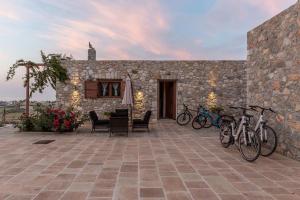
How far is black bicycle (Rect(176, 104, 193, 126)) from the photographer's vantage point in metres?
10.8

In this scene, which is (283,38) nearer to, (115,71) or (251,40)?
(251,40)

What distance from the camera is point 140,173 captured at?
3771 mm

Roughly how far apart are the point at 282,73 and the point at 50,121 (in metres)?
6.77

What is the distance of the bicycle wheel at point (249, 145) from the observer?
451cm

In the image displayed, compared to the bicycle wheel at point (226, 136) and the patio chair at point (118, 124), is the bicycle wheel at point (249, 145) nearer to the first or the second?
the bicycle wheel at point (226, 136)

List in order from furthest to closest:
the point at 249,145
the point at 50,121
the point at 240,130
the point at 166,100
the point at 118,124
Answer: the point at 166,100, the point at 50,121, the point at 118,124, the point at 240,130, the point at 249,145

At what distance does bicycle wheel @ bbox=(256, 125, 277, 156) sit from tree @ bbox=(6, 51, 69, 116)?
7702 mm

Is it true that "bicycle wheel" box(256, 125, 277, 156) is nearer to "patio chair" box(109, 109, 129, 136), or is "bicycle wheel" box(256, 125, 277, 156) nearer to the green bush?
"patio chair" box(109, 109, 129, 136)

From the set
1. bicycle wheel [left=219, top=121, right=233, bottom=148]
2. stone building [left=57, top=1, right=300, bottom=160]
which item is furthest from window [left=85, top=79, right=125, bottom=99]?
bicycle wheel [left=219, top=121, right=233, bottom=148]

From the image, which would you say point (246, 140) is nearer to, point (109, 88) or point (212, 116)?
point (212, 116)

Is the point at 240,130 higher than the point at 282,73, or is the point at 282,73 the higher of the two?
the point at 282,73

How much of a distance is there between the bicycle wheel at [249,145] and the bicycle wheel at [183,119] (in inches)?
228

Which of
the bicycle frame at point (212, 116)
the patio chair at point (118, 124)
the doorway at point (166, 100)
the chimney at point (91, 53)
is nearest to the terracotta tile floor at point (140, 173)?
the patio chair at point (118, 124)

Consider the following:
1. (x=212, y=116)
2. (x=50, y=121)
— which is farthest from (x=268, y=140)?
(x=50, y=121)
